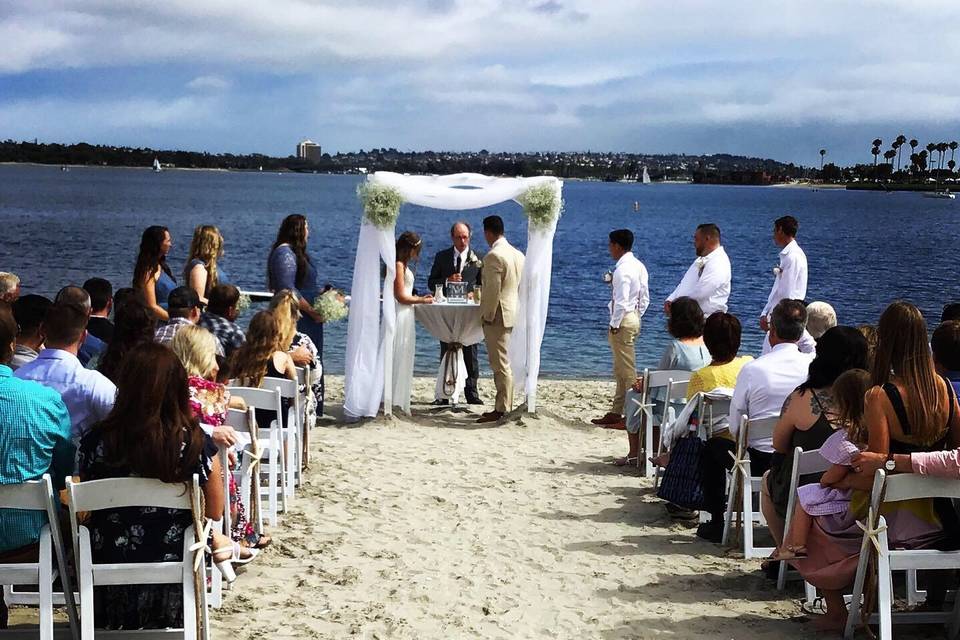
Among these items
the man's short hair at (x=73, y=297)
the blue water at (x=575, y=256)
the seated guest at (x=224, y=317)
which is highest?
the man's short hair at (x=73, y=297)

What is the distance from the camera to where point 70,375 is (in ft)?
16.6

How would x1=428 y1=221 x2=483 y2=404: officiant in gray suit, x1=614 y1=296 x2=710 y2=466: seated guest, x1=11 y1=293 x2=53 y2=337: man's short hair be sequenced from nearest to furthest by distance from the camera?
x1=11 y1=293 x2=53 y2=337: man's short hair
x1=614 y1=296 x2=710 y2=466: seated guest
x1=428 y1=221 x2=483 y2=404: officiant in gray suit

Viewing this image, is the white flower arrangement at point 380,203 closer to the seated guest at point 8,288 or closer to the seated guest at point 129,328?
the seated guest at point 8,288

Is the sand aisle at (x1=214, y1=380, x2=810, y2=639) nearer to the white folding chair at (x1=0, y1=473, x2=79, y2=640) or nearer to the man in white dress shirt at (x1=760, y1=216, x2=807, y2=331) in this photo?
the white folding chair at (x1=0, y1=473, x2=79, y2=640)

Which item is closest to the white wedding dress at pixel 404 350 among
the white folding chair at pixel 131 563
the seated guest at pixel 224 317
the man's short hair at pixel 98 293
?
the seated guest at pixel 224 317

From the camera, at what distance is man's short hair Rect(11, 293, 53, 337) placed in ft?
19.3

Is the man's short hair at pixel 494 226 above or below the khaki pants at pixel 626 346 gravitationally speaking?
above

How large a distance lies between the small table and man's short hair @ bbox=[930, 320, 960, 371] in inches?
245

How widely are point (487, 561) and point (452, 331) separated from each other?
5.08 meters

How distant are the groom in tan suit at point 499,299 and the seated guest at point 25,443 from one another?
626 cm

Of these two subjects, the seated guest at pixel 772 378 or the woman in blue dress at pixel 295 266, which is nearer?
the seated guest at pixel 772 378

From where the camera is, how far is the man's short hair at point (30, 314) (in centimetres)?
588

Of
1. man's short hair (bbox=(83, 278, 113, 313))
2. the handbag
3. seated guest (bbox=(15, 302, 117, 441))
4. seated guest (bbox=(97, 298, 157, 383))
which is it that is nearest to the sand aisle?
the handbag

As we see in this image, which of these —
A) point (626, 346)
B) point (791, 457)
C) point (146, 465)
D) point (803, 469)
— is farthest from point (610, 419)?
point (146, 465)
